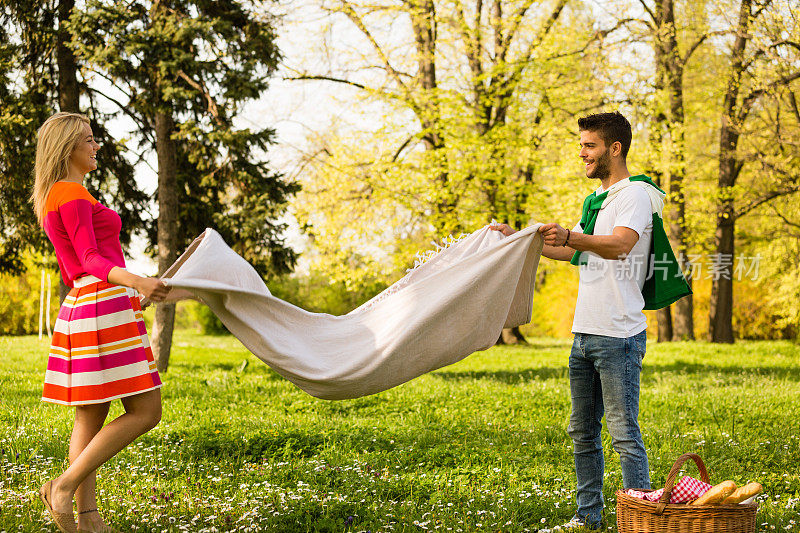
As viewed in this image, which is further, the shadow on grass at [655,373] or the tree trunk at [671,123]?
the tree trunk at [671,123]

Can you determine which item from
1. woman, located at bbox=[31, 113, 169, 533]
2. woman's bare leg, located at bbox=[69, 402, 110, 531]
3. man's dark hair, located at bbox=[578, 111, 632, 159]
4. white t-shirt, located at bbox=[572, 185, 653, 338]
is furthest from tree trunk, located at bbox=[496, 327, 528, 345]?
woman, located at bbox=[31, 113, 169, 533]

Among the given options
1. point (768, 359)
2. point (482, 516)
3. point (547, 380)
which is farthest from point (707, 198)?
point (482, 516)

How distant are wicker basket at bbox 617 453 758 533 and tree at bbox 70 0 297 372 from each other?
24.4 feet

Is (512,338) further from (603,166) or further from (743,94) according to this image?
(603,166)

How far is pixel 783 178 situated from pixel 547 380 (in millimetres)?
7651

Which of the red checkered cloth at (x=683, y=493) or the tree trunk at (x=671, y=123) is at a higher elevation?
the tree trunk at (x=671, y=123)

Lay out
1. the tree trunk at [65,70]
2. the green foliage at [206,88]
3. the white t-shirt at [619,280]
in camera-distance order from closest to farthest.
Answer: the white t-shirt at [619,280], the green foliage at [206,88], the tree trunk at [65,70]

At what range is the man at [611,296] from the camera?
339 cm

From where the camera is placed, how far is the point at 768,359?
517 inches

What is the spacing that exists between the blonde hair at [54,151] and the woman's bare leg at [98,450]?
1006 mm

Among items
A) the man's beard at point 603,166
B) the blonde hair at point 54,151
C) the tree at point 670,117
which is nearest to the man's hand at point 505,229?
the man's beard at point 603,166

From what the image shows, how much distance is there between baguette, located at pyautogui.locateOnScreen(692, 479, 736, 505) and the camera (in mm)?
3025

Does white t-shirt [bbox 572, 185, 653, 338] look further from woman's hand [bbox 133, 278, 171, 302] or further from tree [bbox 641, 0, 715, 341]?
tree [bbox 641, 0, 715, 341]

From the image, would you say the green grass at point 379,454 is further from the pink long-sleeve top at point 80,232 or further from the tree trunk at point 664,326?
the tree trunk at point 664,326
